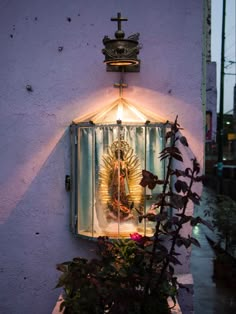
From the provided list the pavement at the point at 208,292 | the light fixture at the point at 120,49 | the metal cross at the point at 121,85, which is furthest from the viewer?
the pavement at the point at 208,292

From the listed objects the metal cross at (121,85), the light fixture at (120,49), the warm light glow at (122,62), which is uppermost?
the light fixture at (120,49)

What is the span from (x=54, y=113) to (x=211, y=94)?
5960mm

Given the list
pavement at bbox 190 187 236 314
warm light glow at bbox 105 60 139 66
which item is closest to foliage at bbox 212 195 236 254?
pavement at bbox 190 187 236 314

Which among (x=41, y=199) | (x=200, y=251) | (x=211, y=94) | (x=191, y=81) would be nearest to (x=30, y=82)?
(x=41, y=199)

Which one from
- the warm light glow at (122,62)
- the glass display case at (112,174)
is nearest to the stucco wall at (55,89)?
the glass display case at (112,174)

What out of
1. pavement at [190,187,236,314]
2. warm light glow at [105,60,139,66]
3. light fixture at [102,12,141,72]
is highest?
light fixture at [102,12,141,72]

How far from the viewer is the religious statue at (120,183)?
5.57 meters

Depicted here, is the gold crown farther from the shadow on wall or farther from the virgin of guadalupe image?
the shadow on wall

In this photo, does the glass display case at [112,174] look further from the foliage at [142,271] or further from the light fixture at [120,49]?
the foliage at [142,271]

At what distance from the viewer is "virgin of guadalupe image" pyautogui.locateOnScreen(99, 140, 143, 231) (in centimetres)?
557

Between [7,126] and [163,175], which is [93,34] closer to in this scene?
[7,126]

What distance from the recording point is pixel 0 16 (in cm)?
573

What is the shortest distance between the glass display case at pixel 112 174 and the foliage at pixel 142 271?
100cm

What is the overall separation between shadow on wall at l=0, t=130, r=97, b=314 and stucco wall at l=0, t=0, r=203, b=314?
0.01 meters
